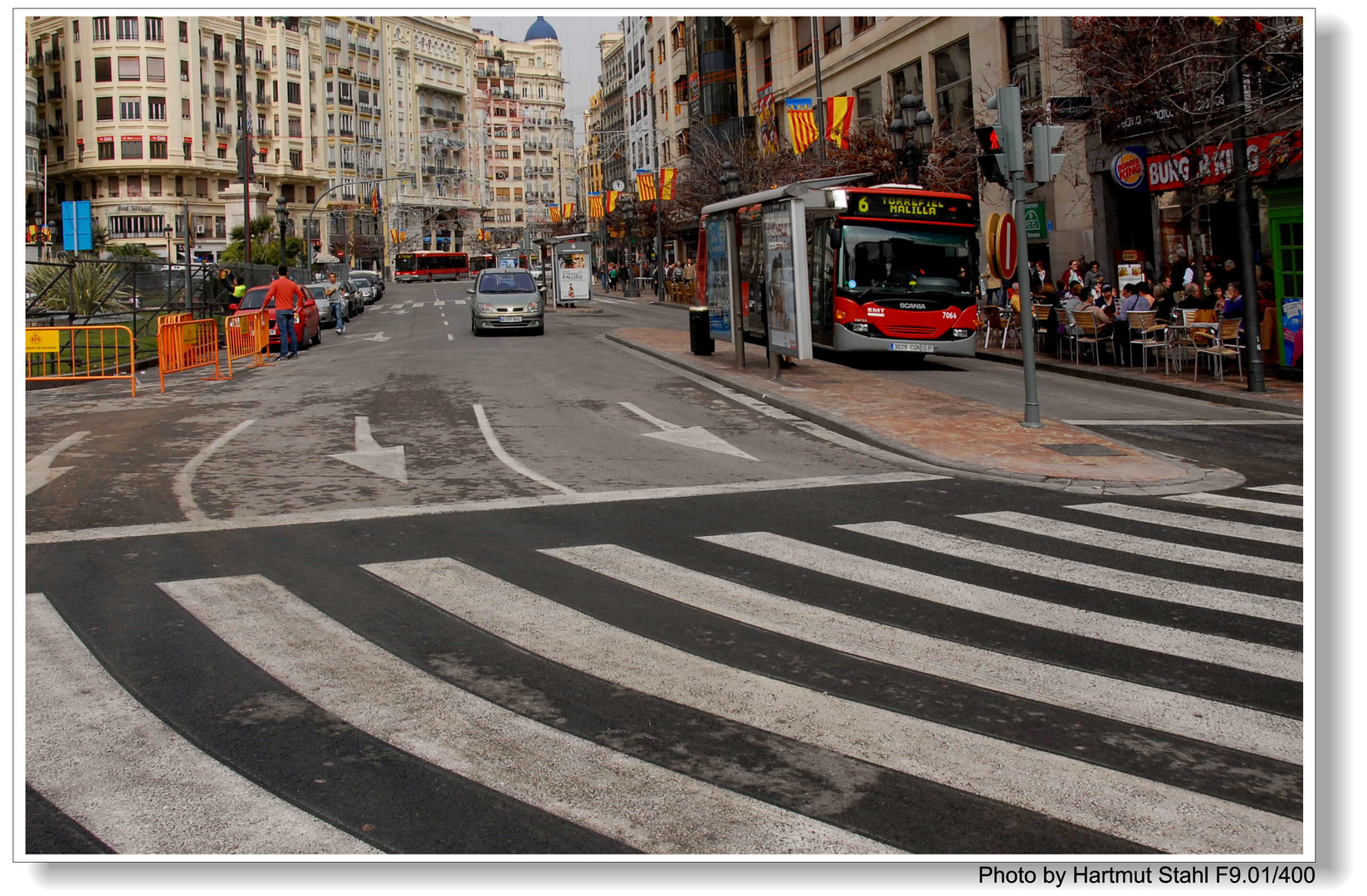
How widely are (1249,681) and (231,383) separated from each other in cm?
1905

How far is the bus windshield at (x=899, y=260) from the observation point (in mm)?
22344

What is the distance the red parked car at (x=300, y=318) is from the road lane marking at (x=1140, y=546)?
73.6ft

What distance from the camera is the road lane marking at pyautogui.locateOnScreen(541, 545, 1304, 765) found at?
4.93 m

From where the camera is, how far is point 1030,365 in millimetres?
A: 13367

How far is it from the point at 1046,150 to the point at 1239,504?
5055 mm

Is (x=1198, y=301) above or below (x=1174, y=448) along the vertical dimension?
above

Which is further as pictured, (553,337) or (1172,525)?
(553,337)

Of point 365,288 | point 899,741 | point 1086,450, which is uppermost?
point 365,288

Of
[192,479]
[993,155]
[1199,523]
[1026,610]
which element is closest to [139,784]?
[1026,610]

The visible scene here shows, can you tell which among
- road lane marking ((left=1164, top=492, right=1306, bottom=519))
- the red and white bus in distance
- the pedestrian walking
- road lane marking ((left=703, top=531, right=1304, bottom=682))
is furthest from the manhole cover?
the red and white bus in distance

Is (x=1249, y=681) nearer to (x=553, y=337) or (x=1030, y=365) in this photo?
(x=1030, y=365)

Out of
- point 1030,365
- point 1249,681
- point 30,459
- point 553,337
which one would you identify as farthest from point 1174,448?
point 553,337

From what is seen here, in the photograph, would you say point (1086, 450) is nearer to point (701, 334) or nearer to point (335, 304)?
point (701, 334)

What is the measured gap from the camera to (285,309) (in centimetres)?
2633
